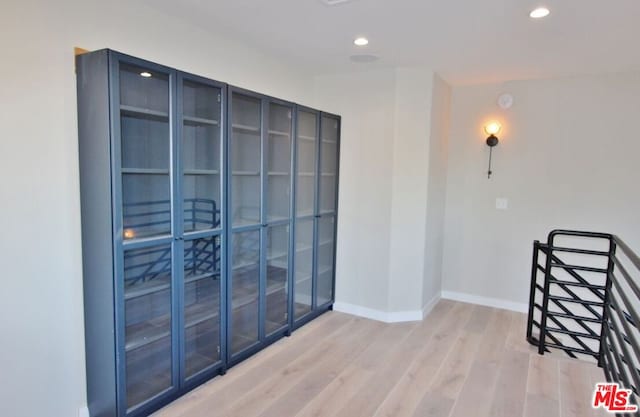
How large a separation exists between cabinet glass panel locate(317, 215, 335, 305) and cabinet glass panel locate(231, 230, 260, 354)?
3.31ft

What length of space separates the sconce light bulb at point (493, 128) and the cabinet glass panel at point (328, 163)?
171 centimetres

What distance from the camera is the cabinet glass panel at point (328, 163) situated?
3875 mm

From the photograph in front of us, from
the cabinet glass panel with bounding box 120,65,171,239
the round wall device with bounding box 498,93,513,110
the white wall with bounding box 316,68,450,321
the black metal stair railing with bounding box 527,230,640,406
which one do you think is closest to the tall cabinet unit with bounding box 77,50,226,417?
the cabinet glass panel with bounding box 120,65,171,239

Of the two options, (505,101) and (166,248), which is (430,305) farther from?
(166,248)

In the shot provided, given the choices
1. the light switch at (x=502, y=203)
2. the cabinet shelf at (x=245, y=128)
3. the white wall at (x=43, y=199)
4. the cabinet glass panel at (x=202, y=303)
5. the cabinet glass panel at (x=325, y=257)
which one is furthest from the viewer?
the light switch at (x=502, y=203)

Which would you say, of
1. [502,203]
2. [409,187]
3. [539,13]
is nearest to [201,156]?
[409,187]

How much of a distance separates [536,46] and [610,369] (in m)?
2.37

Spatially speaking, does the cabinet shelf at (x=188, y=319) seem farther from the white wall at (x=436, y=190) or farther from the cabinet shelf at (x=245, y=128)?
the white wall at (x=436, y=190)

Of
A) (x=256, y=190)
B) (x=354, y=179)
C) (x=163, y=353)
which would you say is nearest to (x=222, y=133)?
(x=256, y=190)

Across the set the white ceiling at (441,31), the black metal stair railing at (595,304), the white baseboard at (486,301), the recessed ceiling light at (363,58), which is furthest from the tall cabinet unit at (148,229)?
the white baseboard at (486,301)

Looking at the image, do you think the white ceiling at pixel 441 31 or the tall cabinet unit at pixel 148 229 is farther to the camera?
the white ceiling at pixel 441 31

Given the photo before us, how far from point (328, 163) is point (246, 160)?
3.89ft

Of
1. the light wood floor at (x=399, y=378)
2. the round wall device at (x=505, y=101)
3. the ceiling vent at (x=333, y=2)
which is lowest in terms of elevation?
the light wood floor at (x=399, y=378)

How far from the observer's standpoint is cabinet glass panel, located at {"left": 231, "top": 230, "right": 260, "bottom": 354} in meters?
2.98
